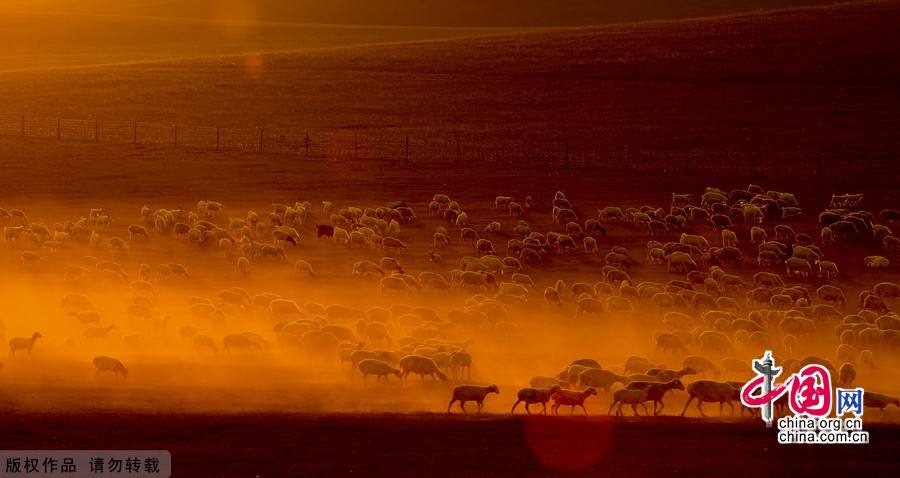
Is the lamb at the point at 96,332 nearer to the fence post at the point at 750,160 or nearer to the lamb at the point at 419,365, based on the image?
the lamb at the point at 419,365

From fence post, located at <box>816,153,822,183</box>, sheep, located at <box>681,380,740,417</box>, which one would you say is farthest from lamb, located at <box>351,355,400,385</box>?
fence post, located at <box>816,153,822,183</box>

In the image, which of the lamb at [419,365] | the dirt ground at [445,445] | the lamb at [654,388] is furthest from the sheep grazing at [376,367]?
the lamb at [654,388]

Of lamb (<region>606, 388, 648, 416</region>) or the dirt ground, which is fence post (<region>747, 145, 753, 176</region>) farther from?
the dirt ground

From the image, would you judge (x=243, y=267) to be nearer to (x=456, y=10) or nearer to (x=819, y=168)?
(x=819, y=168)

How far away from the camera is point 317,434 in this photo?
1430cm

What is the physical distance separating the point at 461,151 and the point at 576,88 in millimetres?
13671

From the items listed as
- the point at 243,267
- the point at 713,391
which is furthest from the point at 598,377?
the point at 243,267

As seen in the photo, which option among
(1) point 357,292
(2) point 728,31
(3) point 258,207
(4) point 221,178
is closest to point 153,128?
(4) point 221,178

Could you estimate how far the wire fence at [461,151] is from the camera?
40750mm

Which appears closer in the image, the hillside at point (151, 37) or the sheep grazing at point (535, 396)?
the sheep grazing at point (535, 396)

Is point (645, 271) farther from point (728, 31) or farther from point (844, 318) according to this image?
point (728, 31)

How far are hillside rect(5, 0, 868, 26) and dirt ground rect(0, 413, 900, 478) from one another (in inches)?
3071

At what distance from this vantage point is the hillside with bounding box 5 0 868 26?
92.6 meters

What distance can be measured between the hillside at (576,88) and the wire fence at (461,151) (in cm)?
120
